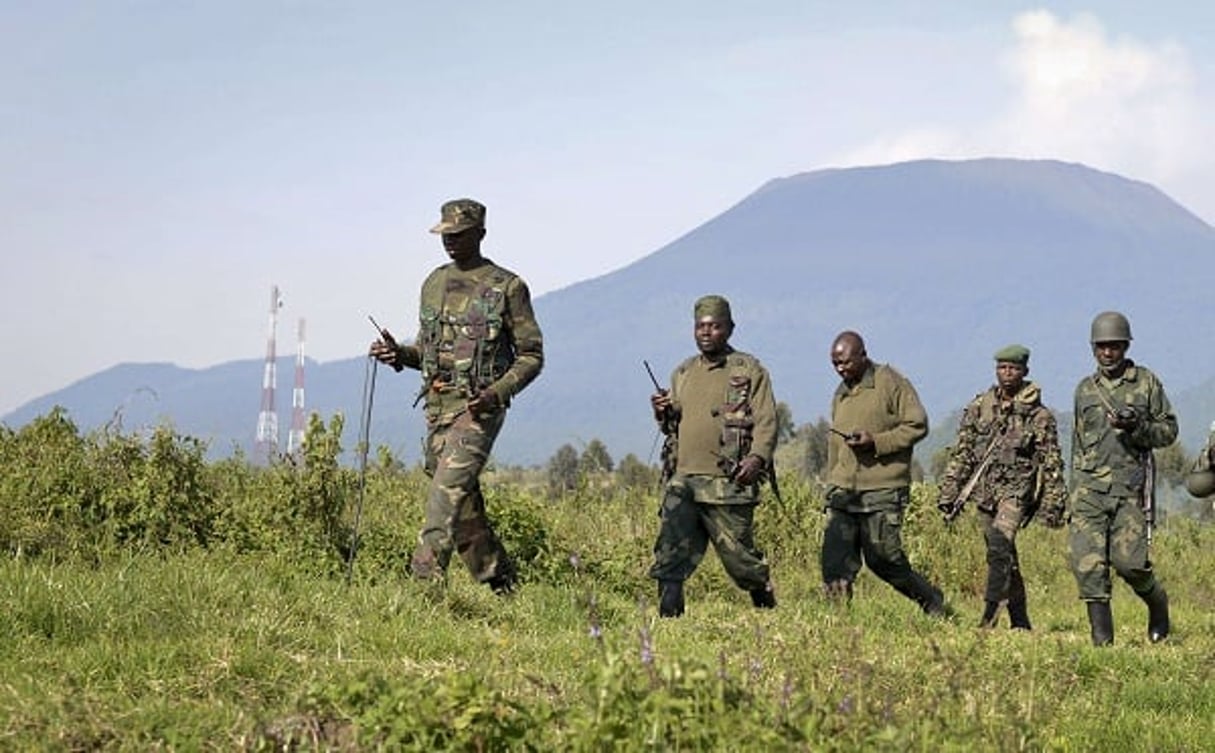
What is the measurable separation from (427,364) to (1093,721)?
14.9 ft

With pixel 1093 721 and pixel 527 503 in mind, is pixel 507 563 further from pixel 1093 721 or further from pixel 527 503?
pixel 1093 721

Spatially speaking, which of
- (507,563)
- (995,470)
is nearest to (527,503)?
(507,563)

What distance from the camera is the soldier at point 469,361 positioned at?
852cm

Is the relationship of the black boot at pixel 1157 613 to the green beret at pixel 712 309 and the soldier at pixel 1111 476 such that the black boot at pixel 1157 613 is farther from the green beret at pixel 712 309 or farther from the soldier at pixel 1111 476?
the green beret at pixel 712 309

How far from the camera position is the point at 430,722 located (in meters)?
4.25

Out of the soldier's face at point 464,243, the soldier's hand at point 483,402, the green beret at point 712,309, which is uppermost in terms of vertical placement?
the soldier's face at point 464,243

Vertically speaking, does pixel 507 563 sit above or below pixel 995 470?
below

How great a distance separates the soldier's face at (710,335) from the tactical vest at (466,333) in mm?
1286

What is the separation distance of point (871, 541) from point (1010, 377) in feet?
5.15

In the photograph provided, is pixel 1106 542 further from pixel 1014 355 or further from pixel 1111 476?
pixel 1014 355

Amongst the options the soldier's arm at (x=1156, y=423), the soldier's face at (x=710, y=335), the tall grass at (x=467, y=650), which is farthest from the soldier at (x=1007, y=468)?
the soldier's face at (x=710, y=335)

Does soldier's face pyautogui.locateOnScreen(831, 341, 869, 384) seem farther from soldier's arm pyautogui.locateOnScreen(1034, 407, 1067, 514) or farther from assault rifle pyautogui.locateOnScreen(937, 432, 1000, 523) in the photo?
soldier's arm pyautogui.locateOnScreen(1034, 407, 1067, 514)

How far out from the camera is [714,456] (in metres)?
9.27

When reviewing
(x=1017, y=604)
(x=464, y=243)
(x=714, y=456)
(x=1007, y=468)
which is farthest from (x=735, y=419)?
(x=1017, y=604)
